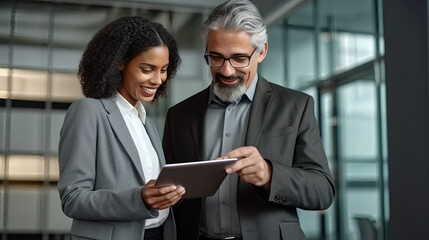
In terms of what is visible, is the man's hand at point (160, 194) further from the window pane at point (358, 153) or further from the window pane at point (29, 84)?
the window pane at point (29, 84)

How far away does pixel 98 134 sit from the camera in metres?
2.34

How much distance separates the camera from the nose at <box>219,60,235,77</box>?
2.73m

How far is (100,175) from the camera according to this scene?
90.8 inches

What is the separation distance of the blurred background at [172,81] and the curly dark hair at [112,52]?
479 centimetres

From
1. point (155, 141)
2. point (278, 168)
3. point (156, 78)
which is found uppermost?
point (156, 78)

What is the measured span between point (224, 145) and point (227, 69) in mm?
327

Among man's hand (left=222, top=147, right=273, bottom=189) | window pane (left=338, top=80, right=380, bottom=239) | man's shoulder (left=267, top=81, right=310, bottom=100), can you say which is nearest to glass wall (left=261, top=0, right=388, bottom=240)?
window pane (left=338, top=80, right=380, bottom=239)

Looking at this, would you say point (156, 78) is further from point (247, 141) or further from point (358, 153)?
point (358, 153)

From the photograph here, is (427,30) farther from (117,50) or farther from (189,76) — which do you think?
(189,76)

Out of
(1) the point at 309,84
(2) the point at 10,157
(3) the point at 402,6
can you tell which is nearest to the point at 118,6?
(2) the point at 10,157

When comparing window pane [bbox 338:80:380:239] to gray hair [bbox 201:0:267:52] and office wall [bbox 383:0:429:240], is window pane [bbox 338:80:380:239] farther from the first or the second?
gray hair [bbox 201:0:267:52]

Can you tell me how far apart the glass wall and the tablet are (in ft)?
14.3

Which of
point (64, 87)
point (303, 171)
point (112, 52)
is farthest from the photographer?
point (64, 87)

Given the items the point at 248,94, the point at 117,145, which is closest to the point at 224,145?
the point at 248,94
